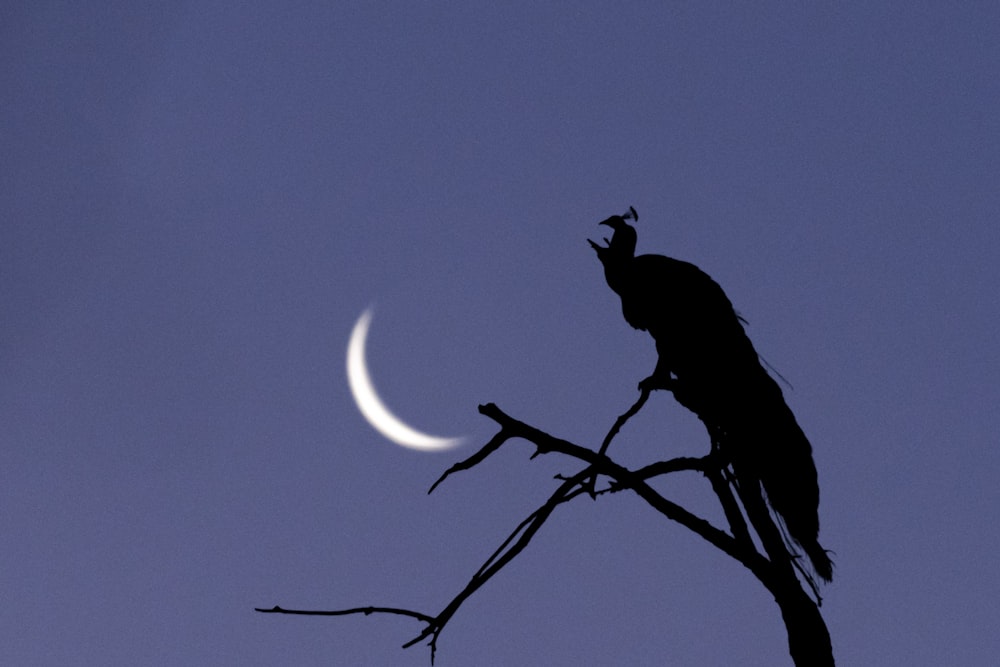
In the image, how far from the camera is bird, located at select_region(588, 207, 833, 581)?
4949 mm

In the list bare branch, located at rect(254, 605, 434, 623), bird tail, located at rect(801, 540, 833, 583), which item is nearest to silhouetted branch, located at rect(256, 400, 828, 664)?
bare branch, located at rect(254, 605, 434, 623)

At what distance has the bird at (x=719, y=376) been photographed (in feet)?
16.2

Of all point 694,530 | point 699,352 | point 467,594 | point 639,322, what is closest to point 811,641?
point 694,530

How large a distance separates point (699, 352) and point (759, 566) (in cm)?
237

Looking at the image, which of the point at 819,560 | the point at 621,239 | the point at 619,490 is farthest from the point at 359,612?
the point at 621,239

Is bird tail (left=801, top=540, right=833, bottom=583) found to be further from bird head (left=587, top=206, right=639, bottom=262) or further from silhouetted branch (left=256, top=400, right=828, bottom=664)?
bird head (left=587, top=206, right=639, bottom=262)

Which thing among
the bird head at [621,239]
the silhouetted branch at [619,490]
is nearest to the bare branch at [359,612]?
the silhouetted branch at [619,490]

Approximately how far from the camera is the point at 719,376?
18.2 feet

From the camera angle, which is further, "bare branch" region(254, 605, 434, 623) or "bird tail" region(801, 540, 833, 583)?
"bird tail" region(801, 540, 833, 583)

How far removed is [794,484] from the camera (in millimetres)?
4934

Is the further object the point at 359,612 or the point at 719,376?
the point at 719,376

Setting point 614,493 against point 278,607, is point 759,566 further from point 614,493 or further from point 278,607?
point 278,607

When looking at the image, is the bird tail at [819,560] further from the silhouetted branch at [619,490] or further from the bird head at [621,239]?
the bird head at [621,239]

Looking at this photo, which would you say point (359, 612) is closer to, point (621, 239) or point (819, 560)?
point (819, 560)
